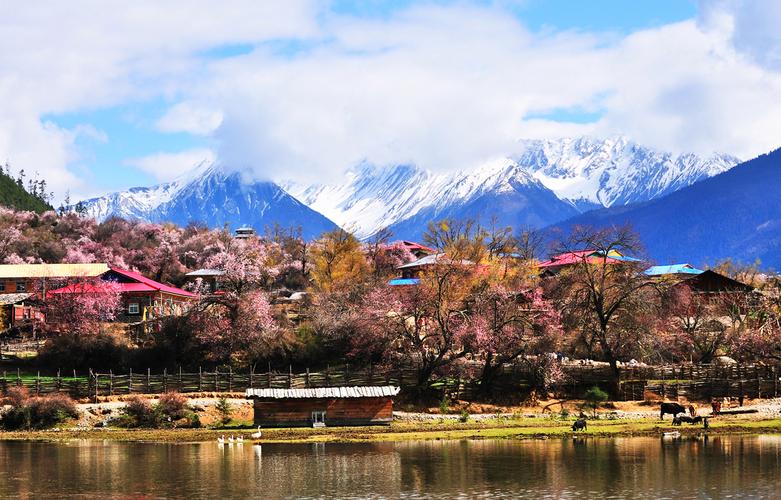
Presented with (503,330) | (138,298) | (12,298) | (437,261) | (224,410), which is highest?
(437,261)

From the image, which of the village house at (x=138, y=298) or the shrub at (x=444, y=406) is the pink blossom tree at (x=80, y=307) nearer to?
the village house at (x=138, y=298)

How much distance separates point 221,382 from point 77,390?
1049cm

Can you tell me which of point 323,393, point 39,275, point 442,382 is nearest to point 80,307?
point 39,275

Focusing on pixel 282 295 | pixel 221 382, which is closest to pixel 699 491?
pixel 221 382

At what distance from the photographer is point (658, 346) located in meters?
91.1

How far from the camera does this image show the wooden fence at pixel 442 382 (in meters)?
80.1

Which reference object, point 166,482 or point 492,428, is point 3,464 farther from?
point 492,428

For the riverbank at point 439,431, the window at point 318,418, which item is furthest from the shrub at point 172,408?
the window at point 318,418

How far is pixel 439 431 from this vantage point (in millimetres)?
67688

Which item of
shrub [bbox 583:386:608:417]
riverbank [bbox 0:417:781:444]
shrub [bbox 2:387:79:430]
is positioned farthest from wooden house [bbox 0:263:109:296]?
shrub [bbox 583:386:608:417]

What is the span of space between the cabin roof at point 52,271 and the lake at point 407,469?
5217 centimetres

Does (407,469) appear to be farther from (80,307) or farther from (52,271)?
(52,271)

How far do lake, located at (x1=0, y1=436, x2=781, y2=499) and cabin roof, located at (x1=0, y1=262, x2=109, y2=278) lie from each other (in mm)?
52172

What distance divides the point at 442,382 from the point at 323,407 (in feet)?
43.3
